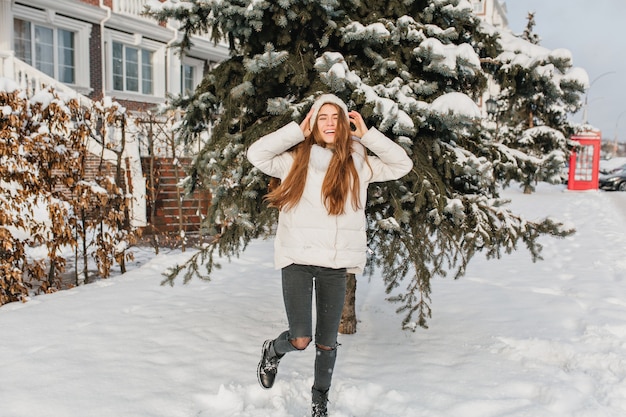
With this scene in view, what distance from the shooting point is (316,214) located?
3061mm

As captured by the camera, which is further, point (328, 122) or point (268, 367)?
point (268, 367)

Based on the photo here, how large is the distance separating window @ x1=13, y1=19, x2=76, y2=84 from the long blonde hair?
14.4m

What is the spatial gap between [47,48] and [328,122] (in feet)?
49.8

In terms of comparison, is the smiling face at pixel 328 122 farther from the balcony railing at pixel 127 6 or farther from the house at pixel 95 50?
the balcony railing at pixel 127 6

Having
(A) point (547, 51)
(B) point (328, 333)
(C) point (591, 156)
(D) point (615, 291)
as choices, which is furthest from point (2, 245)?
(C) point (591, 156)

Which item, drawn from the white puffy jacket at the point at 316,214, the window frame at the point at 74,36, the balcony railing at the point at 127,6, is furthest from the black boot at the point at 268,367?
the balcony railing at the point at 127,6

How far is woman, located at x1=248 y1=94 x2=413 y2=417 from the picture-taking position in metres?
3.04

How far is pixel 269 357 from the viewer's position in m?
3.32

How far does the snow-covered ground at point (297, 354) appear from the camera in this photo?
3355 mm


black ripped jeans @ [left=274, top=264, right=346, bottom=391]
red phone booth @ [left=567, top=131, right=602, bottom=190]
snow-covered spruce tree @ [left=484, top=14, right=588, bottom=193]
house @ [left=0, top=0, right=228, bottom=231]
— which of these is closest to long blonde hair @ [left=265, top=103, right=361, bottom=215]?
black ripped jeans @ [left=274, top=264, right=346, bottom=391]

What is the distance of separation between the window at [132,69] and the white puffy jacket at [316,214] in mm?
16342

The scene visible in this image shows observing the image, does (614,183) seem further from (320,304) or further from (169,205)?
(320,304)

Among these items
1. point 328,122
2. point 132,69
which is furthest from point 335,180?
point 132,69

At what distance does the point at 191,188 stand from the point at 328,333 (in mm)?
2088
